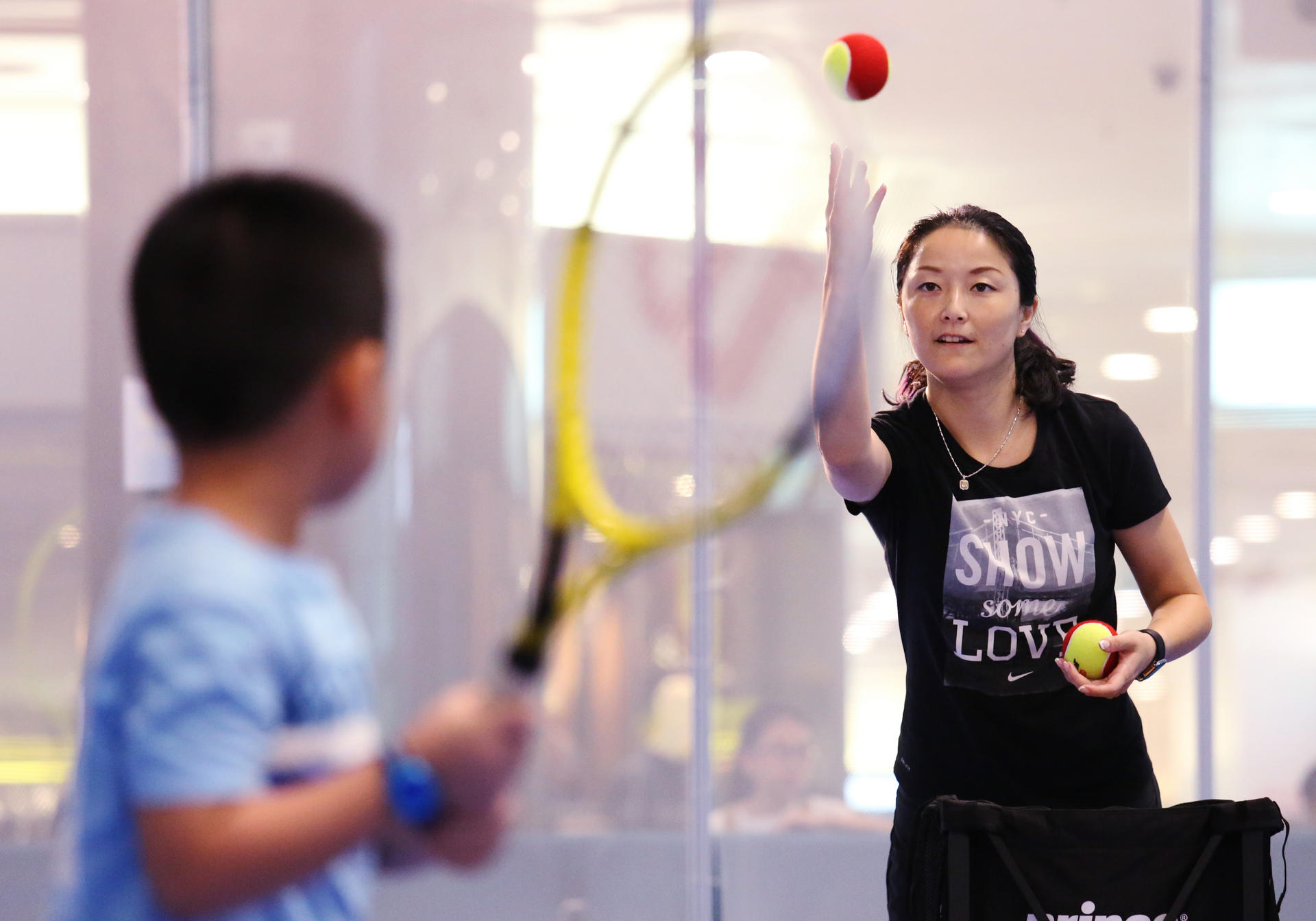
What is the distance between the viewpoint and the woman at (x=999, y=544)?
4.64 ft

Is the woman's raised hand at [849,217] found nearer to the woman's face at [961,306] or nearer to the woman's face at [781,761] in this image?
the woman's face at [961,306]

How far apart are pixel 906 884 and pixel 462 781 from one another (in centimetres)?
91

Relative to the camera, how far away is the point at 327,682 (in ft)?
2.41

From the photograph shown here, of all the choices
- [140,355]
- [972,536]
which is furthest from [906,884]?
[140,355]

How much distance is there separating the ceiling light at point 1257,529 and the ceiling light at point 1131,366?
431mm

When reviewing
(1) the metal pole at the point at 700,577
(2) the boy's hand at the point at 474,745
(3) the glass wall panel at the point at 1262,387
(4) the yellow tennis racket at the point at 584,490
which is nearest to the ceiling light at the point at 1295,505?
(3) the glass wall panel at the point at 1262,387

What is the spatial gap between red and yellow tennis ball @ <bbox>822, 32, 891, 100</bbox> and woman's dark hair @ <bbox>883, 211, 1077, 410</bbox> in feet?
0.57

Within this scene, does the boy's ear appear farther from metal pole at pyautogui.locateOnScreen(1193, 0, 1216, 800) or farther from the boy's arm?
metal pole at pyautogui.locateOnScreen(1193, 0, 1216, 800)

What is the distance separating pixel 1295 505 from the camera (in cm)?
318

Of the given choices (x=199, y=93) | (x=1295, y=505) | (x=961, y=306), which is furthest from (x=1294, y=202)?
(x=199, y=93)

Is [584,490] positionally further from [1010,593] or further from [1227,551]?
[1227,551]

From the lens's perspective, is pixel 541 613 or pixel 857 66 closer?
pixel 541 613

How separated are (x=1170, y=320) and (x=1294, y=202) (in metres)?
0.44

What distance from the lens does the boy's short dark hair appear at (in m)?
0.73
